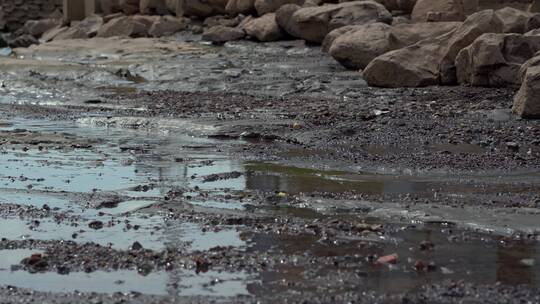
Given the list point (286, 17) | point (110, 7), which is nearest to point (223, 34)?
point (286, 17)

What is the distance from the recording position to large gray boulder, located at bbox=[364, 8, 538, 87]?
13.2 metres

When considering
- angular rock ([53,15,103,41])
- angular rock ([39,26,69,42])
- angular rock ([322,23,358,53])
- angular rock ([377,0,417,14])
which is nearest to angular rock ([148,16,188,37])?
angular rock ([53,15,103,41])

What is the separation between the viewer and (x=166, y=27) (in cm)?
2516

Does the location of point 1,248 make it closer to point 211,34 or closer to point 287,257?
point 287,257

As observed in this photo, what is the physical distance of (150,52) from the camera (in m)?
20.8

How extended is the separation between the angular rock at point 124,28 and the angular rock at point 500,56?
44.9 feet

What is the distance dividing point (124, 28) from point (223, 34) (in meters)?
4.54

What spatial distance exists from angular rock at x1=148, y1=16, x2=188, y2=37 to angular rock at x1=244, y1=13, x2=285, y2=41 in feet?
11.7

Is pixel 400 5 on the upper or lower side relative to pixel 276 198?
lower

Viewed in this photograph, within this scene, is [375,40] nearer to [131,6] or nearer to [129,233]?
[129,233]

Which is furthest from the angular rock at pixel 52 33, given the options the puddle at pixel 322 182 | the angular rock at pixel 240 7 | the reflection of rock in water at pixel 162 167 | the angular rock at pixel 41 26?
the puddle at pixel 322 182

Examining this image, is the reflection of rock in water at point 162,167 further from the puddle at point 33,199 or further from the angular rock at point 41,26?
the angular rock at point 41,26

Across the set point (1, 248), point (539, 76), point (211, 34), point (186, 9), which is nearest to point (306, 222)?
point (1, 248)

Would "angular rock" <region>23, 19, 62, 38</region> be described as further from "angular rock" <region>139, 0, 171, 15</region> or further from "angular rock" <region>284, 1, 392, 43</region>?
"angular rock" <region>284, 1, 392, 43</region>
